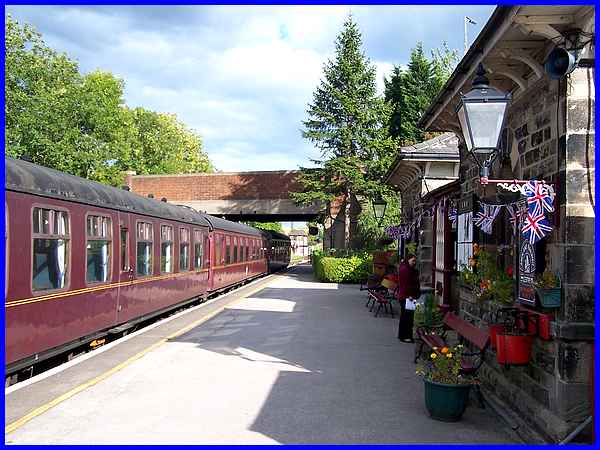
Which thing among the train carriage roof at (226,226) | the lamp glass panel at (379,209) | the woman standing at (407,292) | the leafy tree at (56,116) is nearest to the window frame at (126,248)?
the woman standing at (407,292)

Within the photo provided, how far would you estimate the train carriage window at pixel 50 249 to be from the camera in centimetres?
652

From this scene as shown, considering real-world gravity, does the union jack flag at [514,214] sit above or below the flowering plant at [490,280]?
above

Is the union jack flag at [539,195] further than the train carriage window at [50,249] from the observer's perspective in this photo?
No

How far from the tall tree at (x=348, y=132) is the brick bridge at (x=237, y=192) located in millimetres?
3588

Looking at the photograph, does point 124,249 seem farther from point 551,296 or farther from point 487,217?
point 551,296

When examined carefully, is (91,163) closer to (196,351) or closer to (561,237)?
(196,351)

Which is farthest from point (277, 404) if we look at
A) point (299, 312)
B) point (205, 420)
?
point (299, 312)

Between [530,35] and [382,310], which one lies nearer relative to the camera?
[530,35]

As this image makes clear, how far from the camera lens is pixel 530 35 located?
4922 mm

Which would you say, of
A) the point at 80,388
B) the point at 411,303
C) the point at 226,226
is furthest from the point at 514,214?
the point at 226,226

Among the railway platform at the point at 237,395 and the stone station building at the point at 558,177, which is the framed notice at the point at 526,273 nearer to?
the stone station building at the point at 558,177

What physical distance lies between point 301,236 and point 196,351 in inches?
3852

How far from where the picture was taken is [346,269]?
2434 cm

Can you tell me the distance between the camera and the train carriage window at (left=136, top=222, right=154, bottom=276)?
1030cm
